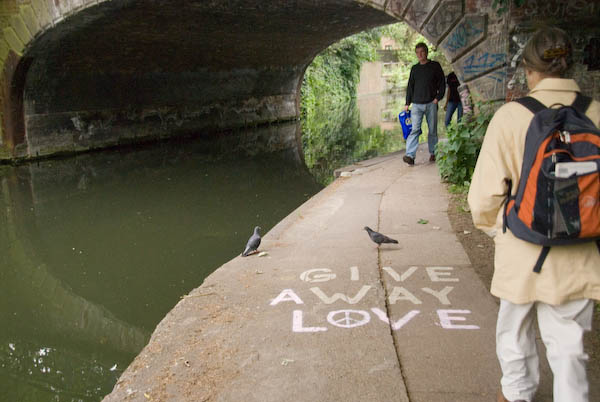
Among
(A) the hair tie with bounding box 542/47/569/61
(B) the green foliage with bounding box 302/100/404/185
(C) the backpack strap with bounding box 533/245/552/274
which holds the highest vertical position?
(A) the hair tie with bounding box 542/47/569/61

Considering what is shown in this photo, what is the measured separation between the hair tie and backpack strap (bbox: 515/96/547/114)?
0.16 metres

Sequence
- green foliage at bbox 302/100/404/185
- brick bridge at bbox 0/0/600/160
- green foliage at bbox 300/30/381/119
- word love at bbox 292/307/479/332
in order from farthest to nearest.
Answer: green foliage at bbox 300/30/381/119 < green foliage at bbox 302/100/404/185 < brick bridge at bbox 0/0/600/160 < word love at bbox 292/307/479/332

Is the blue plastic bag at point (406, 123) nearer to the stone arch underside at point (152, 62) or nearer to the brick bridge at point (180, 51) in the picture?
the brick bridge at point (180, 51)

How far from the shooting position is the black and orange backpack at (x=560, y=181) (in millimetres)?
1911

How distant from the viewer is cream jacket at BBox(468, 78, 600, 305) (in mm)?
2023

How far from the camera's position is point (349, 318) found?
3.53 metres

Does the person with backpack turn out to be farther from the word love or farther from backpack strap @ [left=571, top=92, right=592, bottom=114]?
the word love

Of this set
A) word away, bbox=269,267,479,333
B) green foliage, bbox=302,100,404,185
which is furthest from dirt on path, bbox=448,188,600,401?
green foliage, bbox=302,100,404,185

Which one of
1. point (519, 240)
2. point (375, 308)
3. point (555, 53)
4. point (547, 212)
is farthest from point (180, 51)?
point (547, 212)

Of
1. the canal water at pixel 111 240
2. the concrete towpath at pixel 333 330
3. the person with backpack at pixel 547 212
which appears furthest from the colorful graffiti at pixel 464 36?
the person with backpack at pixel 547 212

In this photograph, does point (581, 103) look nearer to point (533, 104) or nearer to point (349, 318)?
point (533, 104)

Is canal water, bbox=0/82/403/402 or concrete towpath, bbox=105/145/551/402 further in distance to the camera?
canal water, bbox=0/82/403/402

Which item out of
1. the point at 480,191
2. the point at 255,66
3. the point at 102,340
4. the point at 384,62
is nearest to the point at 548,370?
the point at 480,191

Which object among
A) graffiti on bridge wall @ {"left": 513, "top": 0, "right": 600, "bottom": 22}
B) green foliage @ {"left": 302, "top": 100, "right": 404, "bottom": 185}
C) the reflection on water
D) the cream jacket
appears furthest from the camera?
green foliage @ {"left": 302, "top": 100, "right": 404, "bottom": 185}
